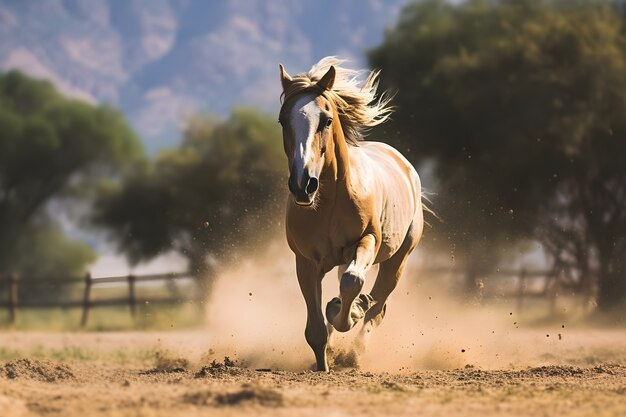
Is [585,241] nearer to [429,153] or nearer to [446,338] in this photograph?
[429,153]

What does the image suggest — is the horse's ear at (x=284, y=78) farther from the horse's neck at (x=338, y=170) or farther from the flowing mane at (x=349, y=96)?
the horse's neck at (x=338, y=170)

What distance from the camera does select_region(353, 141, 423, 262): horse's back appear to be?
8.73 metres

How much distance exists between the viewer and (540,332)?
17516 millimetres

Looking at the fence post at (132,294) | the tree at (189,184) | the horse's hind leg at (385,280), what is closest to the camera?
the horse's hind leg at (385,280)

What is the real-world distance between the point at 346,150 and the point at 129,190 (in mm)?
27670

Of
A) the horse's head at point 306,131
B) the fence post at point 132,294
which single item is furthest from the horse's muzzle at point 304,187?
the fence post at point 132,294

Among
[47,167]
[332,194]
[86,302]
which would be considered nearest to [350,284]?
[332,194]

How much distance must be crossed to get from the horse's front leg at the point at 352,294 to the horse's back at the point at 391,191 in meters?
0.57

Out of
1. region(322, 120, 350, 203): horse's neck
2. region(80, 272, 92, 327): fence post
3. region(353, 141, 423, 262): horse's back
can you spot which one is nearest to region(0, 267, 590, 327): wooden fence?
region(80, 272, 92, 327): fence post

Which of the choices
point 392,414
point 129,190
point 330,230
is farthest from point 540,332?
point 129,190

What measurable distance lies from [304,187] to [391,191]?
85.2 inches

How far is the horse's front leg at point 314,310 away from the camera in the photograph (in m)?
8.35

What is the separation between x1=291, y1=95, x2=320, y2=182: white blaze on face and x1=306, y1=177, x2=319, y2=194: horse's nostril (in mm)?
44

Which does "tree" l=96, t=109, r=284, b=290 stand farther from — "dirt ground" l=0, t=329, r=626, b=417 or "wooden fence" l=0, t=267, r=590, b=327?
"dirt ground" l=0, t=329, r=626, b=417
